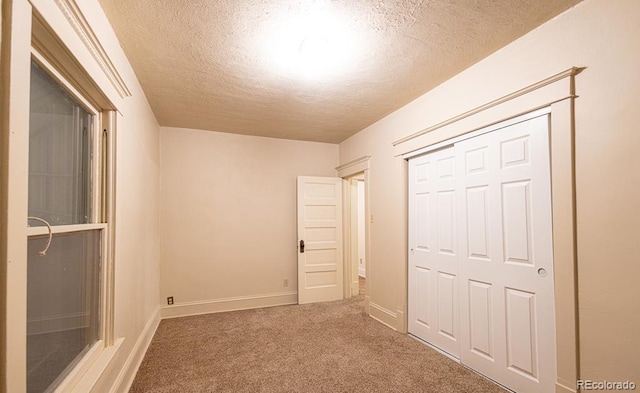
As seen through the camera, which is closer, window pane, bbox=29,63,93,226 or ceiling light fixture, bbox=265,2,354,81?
window pane, bbox=29,63,93,226

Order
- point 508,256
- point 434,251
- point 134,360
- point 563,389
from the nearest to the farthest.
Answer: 1. point 563,389
2. point 508,256
3. point 134,360
4. point 434,251

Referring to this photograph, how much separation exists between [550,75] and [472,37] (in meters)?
0.58

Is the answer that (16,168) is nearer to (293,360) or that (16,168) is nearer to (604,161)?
(293,360)

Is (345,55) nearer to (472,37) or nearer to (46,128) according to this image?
(472,37)

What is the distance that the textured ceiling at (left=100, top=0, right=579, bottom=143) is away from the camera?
183 centimetres

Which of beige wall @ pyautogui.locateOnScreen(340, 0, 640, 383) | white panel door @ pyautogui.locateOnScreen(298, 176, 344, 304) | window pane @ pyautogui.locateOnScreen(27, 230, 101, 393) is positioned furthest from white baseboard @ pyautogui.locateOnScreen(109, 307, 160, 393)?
beige wall @ pyautogui.locateOnScreen(340, 0, 640, 383)

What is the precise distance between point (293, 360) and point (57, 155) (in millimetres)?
2420

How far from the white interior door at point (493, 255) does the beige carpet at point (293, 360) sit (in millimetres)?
277

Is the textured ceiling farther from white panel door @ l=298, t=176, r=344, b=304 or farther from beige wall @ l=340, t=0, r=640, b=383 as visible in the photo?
white panel door @ l=298, t=176, r=344, b=304

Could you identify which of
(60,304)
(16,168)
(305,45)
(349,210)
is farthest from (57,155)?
(349,210)

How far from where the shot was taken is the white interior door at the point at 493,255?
204 cm

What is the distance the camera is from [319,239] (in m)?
4.73

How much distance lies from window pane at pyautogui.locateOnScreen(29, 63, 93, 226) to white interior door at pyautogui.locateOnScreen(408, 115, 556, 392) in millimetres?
2878

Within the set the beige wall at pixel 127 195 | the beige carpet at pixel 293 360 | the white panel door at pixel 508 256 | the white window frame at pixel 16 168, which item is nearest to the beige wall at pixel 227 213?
the beige wall at pixel 127 195
